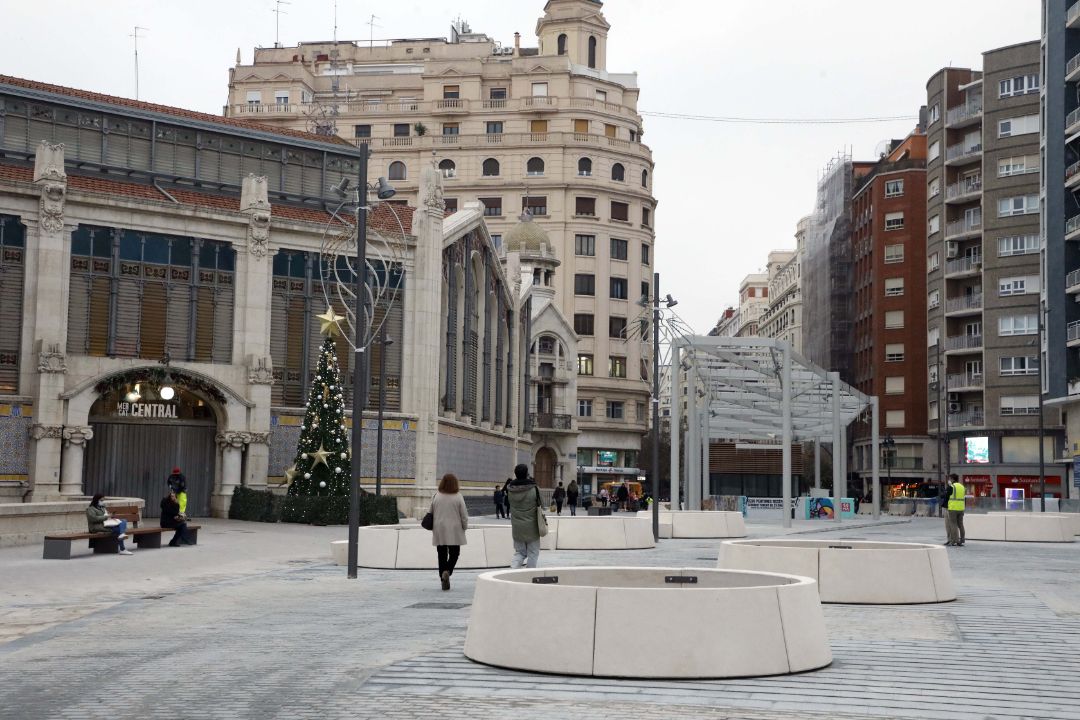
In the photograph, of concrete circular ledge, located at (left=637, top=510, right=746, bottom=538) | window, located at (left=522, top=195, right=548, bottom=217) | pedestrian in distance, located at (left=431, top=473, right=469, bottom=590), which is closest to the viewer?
pedestrian in distance, located at (left=431, top=473, right=469, bottom=590)

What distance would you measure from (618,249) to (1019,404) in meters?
30.1

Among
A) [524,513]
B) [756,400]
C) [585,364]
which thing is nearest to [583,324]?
[585,364]

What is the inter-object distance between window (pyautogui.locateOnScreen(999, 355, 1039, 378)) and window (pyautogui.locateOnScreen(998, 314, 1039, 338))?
4.76 feet

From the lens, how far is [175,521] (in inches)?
1109

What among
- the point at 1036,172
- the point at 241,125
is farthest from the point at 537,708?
the point at 1036,172

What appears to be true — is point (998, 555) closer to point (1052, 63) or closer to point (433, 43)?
point (1052, 63)

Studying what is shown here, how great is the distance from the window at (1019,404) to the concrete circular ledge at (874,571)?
67.1 m

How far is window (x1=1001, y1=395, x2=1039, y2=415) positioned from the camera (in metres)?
79.1

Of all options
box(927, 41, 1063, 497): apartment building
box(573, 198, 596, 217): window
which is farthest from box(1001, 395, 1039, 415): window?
box(573, 198, 596, 217): window

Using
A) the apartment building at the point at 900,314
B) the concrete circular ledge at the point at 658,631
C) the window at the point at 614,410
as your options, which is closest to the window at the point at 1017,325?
the apartment building at the point at 900,314

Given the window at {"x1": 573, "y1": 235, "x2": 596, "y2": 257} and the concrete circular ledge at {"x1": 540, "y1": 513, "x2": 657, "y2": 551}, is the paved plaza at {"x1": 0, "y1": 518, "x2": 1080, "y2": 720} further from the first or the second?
the window at {"x1": 573, "y1": 235, "x2": 596, "y2": 257}

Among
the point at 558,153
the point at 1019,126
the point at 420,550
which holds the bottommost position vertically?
the point at 420,550

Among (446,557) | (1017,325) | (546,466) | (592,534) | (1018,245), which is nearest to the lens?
(446,557)

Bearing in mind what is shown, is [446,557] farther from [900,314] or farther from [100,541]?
[900,314]
